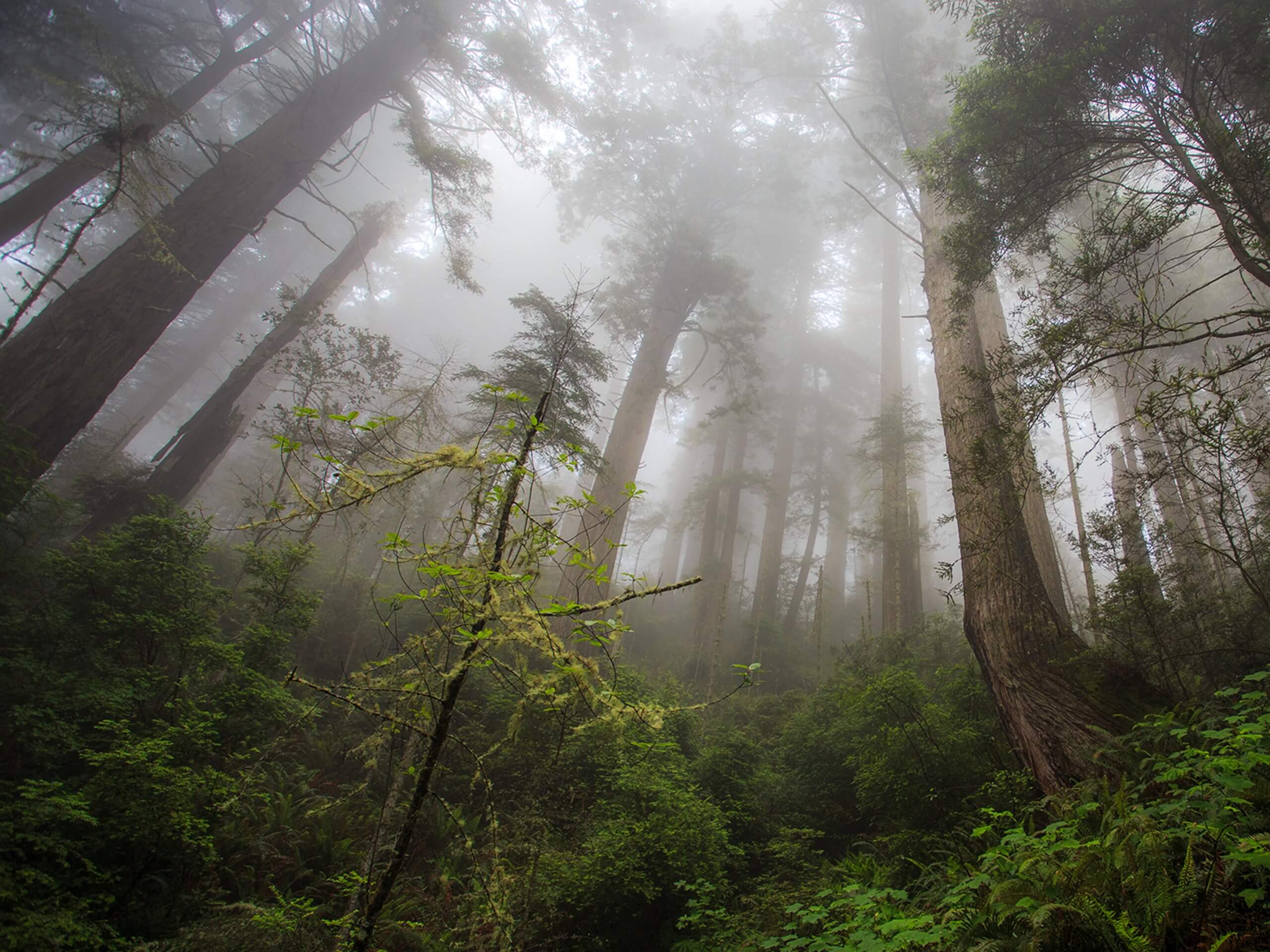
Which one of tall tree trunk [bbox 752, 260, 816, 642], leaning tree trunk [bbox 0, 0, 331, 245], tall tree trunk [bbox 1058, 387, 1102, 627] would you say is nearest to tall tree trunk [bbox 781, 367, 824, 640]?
tall tree trunk [bbox 752, 260, 816, 642]

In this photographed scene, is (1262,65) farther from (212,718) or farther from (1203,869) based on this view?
(212,718)

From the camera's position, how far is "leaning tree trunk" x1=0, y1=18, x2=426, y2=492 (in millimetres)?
5613

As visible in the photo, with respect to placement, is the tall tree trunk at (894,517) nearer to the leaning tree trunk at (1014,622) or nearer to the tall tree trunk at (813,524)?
the tall tree trunk at (813,524)

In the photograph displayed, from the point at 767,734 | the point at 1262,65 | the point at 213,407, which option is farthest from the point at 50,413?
the point at 1262,65

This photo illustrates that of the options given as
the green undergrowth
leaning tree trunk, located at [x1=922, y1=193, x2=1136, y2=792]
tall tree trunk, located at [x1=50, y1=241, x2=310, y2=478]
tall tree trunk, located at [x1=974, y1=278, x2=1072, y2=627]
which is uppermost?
tall tree trunk, located at [x1=50, y1=241, x2=310, y2=478]

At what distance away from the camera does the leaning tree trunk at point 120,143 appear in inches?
231

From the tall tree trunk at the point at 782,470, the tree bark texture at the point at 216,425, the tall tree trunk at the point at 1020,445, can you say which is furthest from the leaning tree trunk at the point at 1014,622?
the tree bark texture at the point at 216,425

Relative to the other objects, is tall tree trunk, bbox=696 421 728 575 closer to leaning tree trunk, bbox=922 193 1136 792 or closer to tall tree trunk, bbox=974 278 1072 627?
tall tree trunk, bbox=974 278 1072 627

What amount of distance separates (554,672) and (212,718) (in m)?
4.46

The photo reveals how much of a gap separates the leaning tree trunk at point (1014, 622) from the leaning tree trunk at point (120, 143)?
8365 mm

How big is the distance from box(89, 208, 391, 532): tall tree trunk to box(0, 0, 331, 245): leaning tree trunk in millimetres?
3900

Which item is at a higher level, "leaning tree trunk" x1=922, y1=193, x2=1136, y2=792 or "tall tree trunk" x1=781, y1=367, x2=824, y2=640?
"tall tree trunk" x1=781, y1=367, x2=824, y2=640

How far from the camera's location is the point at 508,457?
185cm

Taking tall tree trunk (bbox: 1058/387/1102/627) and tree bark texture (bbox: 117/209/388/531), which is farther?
tree bark texture (bbox: 117/209/388/531)
